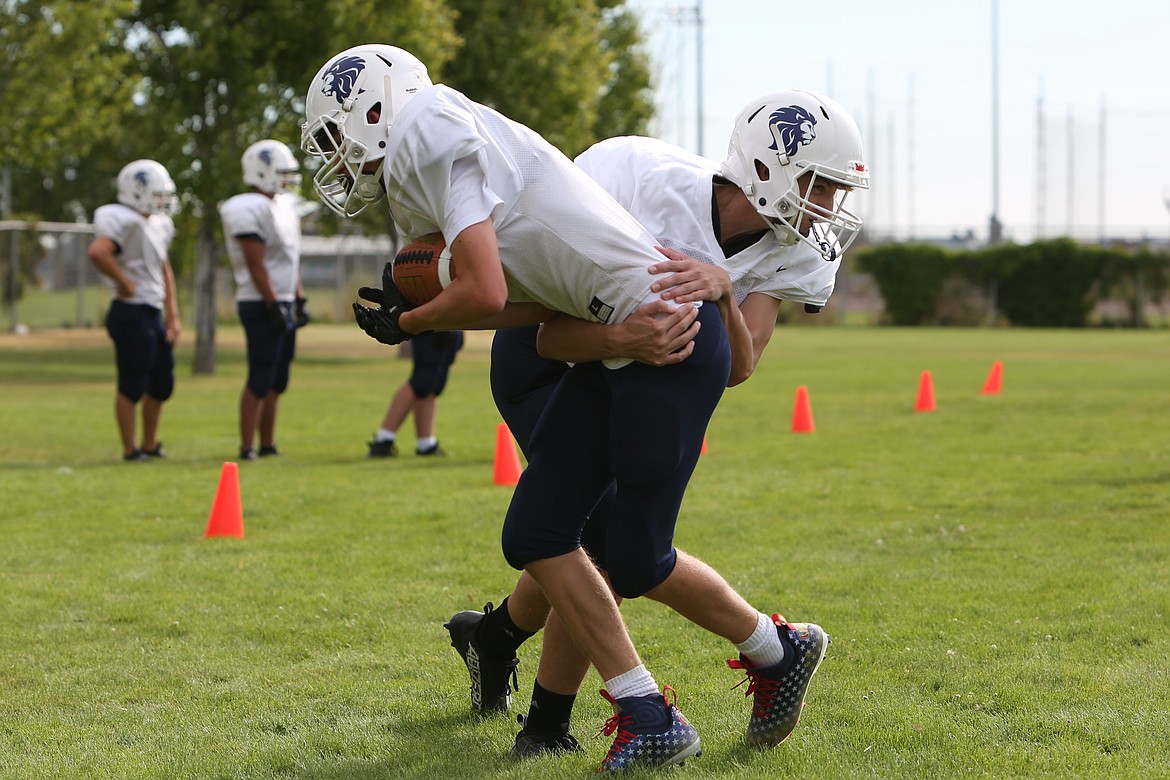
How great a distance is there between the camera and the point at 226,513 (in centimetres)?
691

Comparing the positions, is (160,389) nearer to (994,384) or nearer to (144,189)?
(144,189)

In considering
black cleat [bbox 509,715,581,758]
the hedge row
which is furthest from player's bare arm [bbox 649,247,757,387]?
the hedge row

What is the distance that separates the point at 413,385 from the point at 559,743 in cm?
633

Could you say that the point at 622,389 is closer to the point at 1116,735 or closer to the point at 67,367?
the point at 1116,735

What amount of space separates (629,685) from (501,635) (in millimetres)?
659

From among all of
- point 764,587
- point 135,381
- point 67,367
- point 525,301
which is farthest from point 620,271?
point 67,367

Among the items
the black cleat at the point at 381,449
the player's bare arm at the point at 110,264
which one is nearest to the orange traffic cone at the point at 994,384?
the black cleat at the point at 381,449

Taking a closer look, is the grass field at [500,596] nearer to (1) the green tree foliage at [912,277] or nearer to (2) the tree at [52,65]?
(2) the tree at [52,65]

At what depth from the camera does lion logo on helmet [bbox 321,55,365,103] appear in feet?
11.3

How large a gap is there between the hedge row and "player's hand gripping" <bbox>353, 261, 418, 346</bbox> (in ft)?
131

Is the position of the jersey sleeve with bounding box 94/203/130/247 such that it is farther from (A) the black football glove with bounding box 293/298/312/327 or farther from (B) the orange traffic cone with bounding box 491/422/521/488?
(B) the orange traffic cone with bounding box 491/422/521/488

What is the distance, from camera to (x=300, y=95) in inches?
810

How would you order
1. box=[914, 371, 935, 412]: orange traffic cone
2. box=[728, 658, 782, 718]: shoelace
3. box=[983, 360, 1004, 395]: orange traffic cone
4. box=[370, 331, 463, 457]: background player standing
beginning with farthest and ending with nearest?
box=[983, 360, 1004, 395]: orange traffic cone, box=[914, 371, 935, 412]: orange traffic cone, box=[370, 331, 463, 457]: background player standing, box=[728, 658, 782, 718]: shoelace

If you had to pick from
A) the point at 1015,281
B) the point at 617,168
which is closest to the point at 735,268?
the point at 617,168
